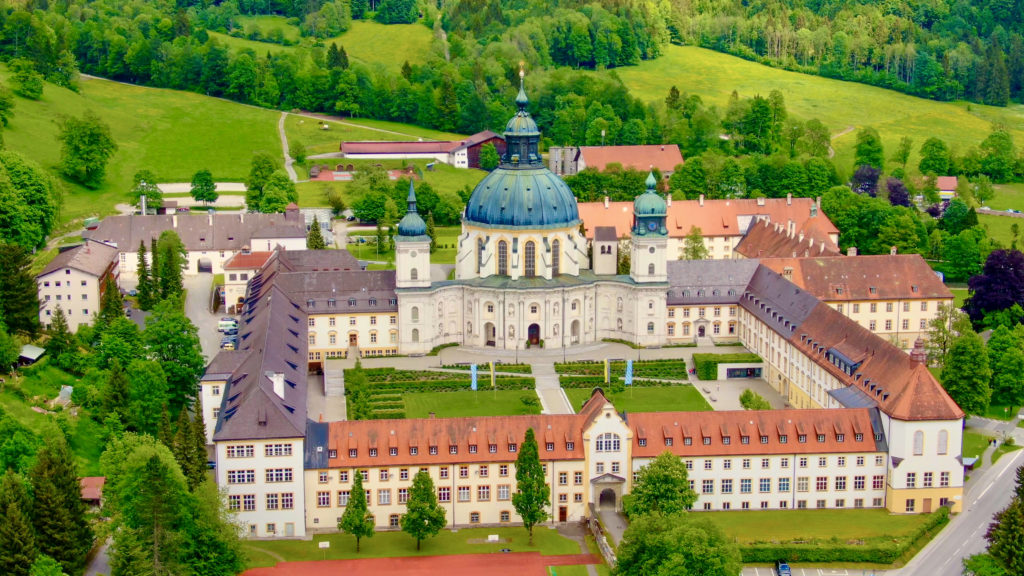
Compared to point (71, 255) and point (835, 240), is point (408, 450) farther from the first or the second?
point (835, 240)

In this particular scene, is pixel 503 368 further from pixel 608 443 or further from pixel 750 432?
pixel 750 432

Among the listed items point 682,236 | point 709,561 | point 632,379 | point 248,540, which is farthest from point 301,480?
point 682,236

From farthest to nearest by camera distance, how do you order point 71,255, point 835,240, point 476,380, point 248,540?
1. point 835,240
2. point 71,255
3. point 476,380
4. point 248,540

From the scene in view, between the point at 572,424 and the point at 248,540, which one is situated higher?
the point at 572,424

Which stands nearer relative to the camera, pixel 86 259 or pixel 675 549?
pixel 675 549

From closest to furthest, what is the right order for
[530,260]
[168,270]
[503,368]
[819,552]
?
1. [819,552]
2. [503,368]
3. [530,260]
4. [168,270]

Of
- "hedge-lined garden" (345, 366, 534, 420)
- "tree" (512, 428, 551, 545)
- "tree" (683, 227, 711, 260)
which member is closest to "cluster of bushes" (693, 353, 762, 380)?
"hedge-lined garden" (345, 366, 534, 420)

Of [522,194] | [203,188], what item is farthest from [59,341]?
[203,188]
